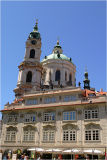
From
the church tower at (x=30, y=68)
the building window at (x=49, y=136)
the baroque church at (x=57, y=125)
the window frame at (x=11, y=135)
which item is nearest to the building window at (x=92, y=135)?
the baroque church at (x=57, y=125)

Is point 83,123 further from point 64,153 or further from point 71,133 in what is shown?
point 64,153

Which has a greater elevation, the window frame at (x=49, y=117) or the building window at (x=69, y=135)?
the window frame at (x=49, y=117)

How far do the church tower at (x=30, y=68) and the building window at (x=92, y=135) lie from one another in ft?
86.7

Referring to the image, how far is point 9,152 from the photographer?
42781 millimetres

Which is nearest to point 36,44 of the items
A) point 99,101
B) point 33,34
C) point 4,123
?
point 33,34

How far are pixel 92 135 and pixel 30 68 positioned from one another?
34.4m

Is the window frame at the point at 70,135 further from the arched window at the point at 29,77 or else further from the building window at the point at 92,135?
the arched window at the point at 29,77

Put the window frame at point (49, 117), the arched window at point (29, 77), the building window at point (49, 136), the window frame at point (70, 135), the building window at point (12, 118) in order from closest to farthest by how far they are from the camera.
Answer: the window frame at point (70, 135) < the building window at point (49, 136) < the window frame at point (49, 117) < the building window at point (12, 118) < the arched window at point (29, 77)

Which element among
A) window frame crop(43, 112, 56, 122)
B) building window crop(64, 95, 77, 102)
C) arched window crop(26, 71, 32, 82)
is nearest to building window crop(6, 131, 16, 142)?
window frame crop(43, 112, 56, 122)

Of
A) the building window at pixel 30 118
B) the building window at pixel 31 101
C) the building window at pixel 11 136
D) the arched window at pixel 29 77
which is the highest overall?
the arched window at pixel 29 77

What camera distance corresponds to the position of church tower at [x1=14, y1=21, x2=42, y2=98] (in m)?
62.7

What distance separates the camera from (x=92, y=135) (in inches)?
1507

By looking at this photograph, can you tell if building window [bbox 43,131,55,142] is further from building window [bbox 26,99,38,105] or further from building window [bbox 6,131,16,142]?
building window [bbox 26,99,38,105]

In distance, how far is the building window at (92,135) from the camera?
38.0 m
